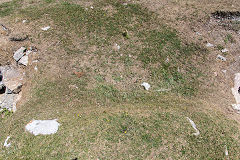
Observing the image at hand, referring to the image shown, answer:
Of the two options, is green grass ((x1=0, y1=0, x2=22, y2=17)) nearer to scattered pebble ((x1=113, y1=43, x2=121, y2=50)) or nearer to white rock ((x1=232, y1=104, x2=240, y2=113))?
scattered pebble ((x1=113, y1=43, x2=121, y2=50))

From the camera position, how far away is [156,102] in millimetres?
13078

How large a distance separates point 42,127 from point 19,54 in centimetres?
731

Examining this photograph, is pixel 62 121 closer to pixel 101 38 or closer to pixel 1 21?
pixel 101 38

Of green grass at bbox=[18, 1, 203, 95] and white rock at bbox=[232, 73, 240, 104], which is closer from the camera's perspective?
white rock at bbox=[232, 73, 240, 104]

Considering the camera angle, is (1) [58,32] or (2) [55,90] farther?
(1) [58,32]

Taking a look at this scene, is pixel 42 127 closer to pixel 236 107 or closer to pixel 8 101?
pixel 8 101

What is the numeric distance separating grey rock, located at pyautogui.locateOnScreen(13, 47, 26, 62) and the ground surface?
0.56 m

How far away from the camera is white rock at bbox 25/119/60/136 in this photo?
423 inches

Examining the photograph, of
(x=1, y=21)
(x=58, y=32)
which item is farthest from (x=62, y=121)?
(x=1, y=21)

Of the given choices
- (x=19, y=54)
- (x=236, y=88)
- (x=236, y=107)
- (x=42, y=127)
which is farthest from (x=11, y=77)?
(x=236, y=88)

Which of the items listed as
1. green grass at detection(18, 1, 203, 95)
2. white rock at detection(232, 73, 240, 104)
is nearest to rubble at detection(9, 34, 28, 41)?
green grass at detection(18, 1, 203, 95)

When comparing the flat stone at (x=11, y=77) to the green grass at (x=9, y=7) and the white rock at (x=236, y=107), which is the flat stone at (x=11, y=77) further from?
the white rock at (x=236, y=107)

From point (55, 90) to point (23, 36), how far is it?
6.25 meters

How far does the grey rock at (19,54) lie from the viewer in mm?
14960
